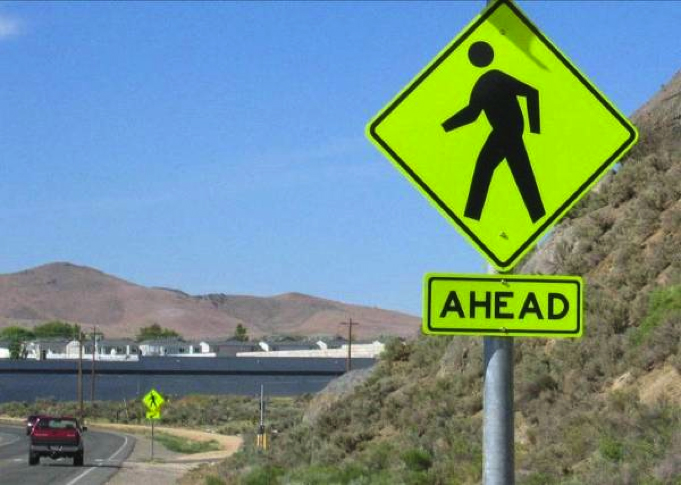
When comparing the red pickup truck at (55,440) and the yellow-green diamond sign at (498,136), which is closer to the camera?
the yellow-green diamond sign at (498,136)

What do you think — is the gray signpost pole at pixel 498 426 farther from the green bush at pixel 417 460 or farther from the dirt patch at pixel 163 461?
the dirt patch at pixel 163 461

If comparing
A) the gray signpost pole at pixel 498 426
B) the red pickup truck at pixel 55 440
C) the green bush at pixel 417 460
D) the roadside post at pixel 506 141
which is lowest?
the red pickup truck at pixel 55 440

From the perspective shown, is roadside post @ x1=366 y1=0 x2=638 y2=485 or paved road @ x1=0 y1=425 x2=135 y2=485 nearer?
roadside post @ x1=366 y1=0 x2=638 y2=485

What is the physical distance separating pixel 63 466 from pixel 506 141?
44.7 meters

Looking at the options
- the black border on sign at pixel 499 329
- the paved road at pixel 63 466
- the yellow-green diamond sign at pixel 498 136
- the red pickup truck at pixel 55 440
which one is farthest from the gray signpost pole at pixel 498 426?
the red pickup truck at pixel 55 440

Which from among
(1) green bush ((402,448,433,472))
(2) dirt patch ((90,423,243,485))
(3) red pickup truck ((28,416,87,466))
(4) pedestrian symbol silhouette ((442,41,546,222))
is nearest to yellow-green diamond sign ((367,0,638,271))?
(4) pedestrian symbol silhouette ((442,41,546,222))

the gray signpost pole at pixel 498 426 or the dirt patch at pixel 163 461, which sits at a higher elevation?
the gray signpost pole at pixel 498 426

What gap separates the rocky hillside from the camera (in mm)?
16656

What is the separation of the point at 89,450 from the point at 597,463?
5107 centimetres

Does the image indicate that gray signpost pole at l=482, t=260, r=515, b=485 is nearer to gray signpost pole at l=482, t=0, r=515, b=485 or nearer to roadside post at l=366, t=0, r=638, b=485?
gray signpost pole at l=482, t=0, r=515, b=485

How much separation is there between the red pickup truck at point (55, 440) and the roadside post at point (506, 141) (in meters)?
44.2

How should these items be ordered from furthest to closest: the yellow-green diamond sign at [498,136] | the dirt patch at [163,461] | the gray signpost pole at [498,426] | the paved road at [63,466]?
the dirt patch at [163,461] → the paved road at [63,466] → the yellow-green diamond sign at [498,136] → the gray signpost pole at [498,426]

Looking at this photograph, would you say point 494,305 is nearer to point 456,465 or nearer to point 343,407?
point 456,465

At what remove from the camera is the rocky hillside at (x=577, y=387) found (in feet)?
54.6
